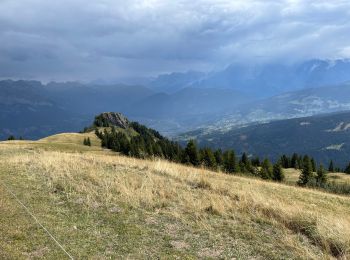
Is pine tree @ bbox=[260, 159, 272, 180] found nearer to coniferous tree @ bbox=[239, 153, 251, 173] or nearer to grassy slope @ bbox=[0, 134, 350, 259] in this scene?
coniferous tree @ bbox=[239, 153, 251, 173]

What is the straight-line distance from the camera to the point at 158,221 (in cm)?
1386

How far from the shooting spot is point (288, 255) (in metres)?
10.9

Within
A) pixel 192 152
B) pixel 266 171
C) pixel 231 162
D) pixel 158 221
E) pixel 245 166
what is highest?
pixel 192 152

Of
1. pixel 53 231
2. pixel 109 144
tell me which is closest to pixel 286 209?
pixel 53 231

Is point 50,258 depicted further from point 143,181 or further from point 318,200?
point 318,200

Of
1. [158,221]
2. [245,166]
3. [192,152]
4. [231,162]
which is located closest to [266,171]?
[231,162]

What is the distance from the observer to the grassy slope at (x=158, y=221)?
1112 cm

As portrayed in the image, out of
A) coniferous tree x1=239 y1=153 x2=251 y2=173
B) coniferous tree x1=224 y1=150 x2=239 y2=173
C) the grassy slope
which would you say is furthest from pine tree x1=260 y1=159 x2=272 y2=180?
the grassy slope

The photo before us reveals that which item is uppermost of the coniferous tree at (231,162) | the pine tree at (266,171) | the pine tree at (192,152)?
the pine tree at (192,152)

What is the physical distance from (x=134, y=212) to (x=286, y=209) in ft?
18.6

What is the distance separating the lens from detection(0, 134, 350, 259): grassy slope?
36.5 feet

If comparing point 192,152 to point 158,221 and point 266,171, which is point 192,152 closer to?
point 266,171

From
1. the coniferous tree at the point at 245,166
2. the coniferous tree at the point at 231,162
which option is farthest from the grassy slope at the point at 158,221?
the coniferous tree at the point at 245,166

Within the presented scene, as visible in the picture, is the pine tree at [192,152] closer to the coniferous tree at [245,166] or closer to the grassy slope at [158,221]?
the coniferous tree at [245,166]
